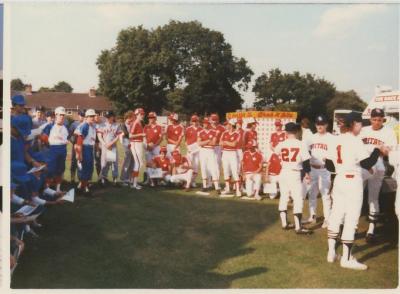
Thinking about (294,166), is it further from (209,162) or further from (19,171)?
(19,171)

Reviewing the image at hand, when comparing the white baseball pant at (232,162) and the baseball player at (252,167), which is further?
the white baseball pant at (232,162)

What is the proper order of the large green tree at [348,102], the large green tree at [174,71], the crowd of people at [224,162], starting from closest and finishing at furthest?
the crowd of people at [224,162] → the large green tree at [174,71] → the large green tree at [348,102]

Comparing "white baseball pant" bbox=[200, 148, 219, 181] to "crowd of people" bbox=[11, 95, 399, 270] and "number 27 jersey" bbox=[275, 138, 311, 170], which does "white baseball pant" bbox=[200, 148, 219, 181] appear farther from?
"number 27 jersey" bbox=[275, 138, 311, 170]

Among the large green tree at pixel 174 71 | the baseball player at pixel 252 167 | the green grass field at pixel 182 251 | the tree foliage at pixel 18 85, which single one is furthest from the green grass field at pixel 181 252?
the large green tree at pixel 174 71

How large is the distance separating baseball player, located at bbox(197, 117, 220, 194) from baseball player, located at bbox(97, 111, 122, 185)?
89.5 inches

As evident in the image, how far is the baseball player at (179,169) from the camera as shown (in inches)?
441

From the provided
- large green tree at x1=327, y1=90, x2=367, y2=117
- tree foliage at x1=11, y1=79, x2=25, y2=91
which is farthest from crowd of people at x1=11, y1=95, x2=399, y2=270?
large green tree at x1=327, y1=90, x2=367, y2=117

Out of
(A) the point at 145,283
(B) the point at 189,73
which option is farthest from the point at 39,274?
(B) the point at 189,73

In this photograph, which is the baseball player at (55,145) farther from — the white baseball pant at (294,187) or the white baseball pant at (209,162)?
the white baseball pant at (294,187)

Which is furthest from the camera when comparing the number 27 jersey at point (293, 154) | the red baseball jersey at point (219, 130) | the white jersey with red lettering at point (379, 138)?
the red baseball jersey at point (219, 130)

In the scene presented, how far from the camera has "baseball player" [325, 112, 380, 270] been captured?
6211 millimetres

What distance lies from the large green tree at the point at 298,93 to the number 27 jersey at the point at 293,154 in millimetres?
34716

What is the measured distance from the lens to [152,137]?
11.3m

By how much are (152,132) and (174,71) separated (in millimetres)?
13665
